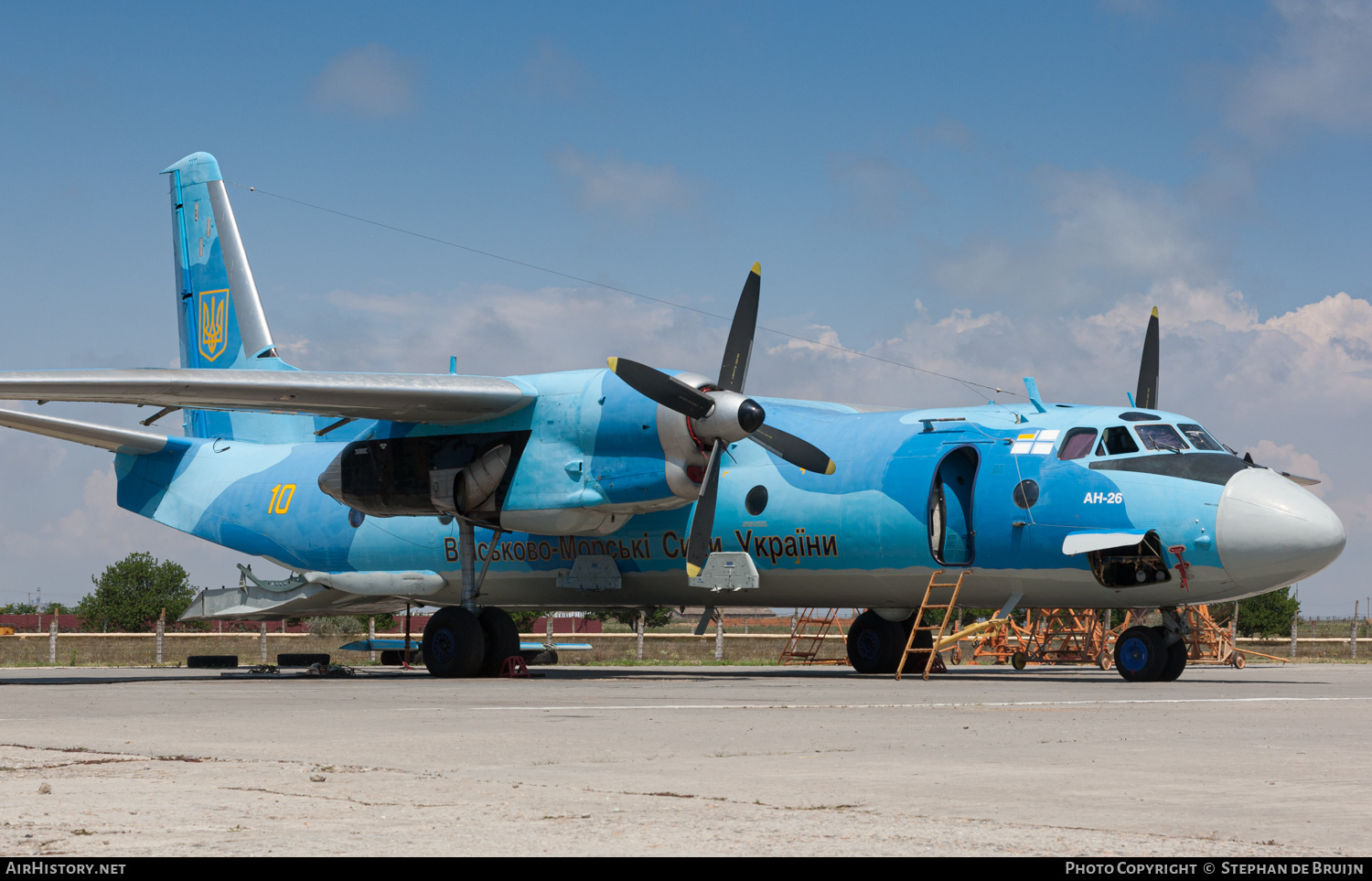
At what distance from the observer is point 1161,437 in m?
17.7

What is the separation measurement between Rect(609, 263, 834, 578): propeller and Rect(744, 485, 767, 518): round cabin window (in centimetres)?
72

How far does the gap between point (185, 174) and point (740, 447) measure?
14.5m

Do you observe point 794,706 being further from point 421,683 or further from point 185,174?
point 185,174

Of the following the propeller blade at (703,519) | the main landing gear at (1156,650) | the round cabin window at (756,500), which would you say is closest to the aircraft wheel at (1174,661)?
the main landing gear at (1156,650)

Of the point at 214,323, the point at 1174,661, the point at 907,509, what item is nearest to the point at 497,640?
the point at 907,509

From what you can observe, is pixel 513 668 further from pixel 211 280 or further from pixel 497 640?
pixel 211 280

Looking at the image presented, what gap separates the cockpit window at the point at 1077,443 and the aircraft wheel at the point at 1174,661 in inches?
106

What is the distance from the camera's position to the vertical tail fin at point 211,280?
87.2 ft

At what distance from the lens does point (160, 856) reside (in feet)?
15.8

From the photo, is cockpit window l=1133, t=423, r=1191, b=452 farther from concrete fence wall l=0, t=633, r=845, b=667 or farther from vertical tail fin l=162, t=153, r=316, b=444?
concrete fence wall l=0, t=633, r=845, b=667

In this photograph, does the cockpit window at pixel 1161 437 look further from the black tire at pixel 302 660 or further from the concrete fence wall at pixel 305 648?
the concrete fence wall at pixel 305 648

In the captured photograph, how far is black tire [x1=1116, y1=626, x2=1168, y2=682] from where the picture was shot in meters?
17.6

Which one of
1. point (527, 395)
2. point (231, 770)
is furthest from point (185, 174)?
point (231, 770)

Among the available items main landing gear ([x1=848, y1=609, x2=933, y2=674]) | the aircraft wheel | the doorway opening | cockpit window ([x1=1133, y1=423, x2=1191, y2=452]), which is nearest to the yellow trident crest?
main landing gear ([x1=848, y1=609, x2=933, y2=674])
